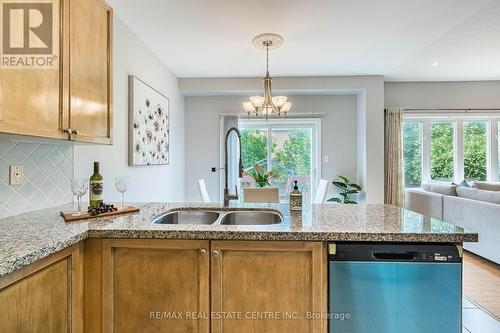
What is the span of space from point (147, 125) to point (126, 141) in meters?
0.45

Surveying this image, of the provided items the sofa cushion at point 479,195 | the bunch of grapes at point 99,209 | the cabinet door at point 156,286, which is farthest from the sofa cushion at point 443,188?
the bunch of grapes at point 99,209

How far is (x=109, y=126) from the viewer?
187 centimetres

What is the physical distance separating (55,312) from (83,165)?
1.24 m

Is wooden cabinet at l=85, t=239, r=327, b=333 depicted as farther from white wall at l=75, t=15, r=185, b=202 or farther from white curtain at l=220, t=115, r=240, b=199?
white curtain at l=220, t=115, r=240, b=199

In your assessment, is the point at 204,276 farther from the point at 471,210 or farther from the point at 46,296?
the point at 471,210

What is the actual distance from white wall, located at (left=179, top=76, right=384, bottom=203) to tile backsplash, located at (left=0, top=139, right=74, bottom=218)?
294 cm

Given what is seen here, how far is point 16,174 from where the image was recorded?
5.03 feet

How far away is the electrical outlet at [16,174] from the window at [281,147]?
3654mm

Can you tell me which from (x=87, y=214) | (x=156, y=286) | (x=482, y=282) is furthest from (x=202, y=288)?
(x=482, y=282)

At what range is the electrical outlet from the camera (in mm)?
1508

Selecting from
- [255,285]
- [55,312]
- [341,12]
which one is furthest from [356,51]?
[55,312]

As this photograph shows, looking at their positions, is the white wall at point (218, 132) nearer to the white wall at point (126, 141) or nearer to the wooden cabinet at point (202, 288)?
the white wall at point (126, 141)

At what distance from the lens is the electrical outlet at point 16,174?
4.95ft

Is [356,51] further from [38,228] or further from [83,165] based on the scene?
[38,228]
